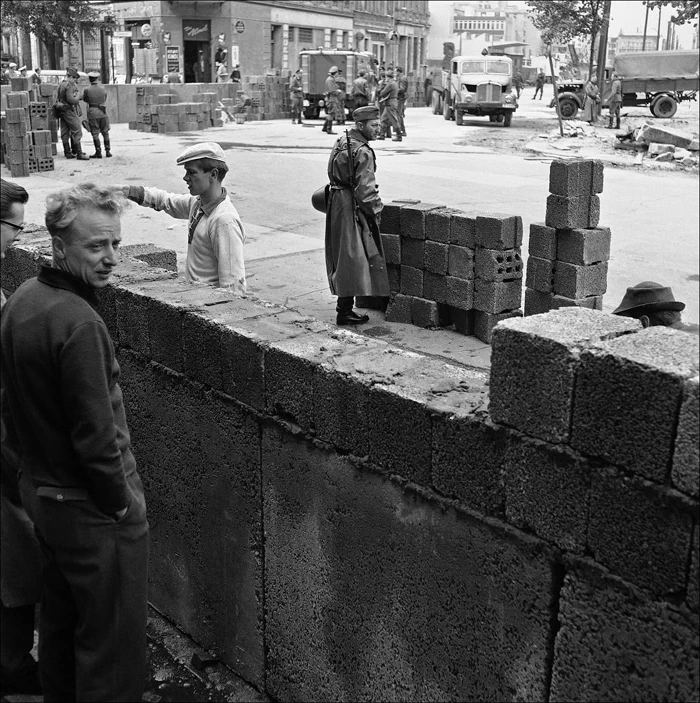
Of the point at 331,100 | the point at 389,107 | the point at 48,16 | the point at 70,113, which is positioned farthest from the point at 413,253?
the point at 48,16

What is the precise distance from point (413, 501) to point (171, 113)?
32313 mm

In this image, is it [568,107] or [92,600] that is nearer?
[92,600]

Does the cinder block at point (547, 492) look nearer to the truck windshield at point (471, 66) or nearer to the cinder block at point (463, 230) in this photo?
the cinder block at point (463, 230)

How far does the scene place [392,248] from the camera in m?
11.4

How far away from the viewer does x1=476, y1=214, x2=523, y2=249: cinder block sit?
10320 millimetres

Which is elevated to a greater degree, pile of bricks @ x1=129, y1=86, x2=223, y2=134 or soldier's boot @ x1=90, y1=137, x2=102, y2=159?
pile of bricks @ x1=129, y1=86, x2=223, y2=134

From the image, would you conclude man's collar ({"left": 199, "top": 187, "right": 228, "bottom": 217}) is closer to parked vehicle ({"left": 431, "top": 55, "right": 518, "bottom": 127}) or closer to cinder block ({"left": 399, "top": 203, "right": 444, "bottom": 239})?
cinder block ({"left": 399, "top": 203, "right": 444, "bottom": 239})

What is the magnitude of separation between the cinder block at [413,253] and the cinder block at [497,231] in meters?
0.82

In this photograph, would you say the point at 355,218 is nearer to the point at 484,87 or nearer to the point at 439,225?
the point at 439,225

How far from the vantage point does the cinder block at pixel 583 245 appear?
1065 centimetres

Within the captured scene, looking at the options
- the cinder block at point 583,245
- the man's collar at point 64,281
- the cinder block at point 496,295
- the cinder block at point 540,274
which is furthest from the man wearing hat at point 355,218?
the man's collar at point 64,281

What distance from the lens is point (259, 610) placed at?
4035 mm

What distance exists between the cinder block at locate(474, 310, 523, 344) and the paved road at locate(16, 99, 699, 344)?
1598mm

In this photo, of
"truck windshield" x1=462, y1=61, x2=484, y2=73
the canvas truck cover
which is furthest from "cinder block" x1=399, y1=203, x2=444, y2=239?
"truck windshield" x1=462, y1=61, x2=484, y2=73
